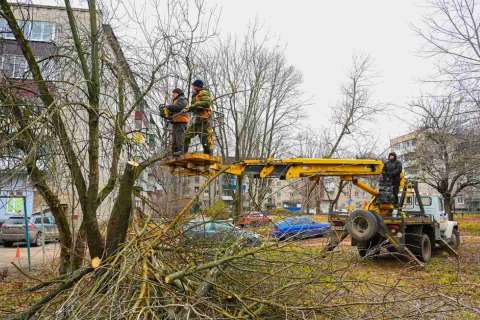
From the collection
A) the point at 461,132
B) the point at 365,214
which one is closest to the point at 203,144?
the point at 365,214

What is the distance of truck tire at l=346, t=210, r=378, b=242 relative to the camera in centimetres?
947

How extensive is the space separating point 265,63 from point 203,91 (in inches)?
702

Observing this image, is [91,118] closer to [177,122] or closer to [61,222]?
[177,122]

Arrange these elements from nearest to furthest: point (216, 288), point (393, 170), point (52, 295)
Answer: point (216, 288) → point (52, 295) → point (393, 170)

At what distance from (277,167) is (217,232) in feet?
9.02

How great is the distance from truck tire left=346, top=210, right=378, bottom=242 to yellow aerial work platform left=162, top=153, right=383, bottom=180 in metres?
0.89

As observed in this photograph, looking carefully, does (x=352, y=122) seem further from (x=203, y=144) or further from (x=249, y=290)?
(x=249, y=290)

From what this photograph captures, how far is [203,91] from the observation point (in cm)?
654

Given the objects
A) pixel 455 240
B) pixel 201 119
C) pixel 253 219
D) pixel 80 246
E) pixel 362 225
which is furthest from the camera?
pixel 455 240

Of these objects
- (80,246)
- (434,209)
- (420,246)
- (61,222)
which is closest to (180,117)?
(80,246)

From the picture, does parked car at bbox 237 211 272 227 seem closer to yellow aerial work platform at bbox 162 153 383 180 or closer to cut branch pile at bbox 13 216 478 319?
cut branch pile at bbox 13 216 478 319

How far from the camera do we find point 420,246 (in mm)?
10586

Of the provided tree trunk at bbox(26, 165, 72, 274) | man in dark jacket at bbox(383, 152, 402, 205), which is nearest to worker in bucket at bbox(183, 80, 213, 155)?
tree trunk at bbox(26, 165, 72, 274)

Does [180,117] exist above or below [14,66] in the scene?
below
